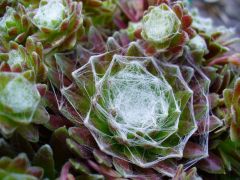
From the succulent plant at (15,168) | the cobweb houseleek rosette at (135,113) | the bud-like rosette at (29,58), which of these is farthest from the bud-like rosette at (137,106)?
the succulent plant at (15,168)

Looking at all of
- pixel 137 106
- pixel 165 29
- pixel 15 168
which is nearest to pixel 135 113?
pixel 137 106

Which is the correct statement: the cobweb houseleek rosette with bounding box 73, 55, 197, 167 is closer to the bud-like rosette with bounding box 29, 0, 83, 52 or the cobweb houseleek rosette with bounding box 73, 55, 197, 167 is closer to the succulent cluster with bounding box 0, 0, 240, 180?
the succulent cluster with bounding box 0, 0, 240, 180

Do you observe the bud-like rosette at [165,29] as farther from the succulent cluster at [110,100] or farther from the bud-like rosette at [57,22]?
the bud-like rosette at [57,22]

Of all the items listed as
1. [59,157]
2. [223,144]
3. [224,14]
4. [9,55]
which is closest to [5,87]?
[9,55]

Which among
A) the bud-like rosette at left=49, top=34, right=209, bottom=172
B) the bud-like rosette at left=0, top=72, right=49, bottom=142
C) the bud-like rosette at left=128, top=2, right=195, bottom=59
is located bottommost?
the bud-like rosette at left=49, top=34, right=209, bottom=172

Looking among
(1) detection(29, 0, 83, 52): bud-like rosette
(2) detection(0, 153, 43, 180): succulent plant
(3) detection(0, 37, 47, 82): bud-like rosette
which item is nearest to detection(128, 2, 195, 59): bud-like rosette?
(1) detection(29, 0, 83, 52): bud-like rosette

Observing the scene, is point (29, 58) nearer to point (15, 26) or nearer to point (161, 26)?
point (15, 26)

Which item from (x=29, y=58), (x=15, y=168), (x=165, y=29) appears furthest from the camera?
(x=165, y=29)

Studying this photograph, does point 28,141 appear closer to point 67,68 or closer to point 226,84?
point 67,68
